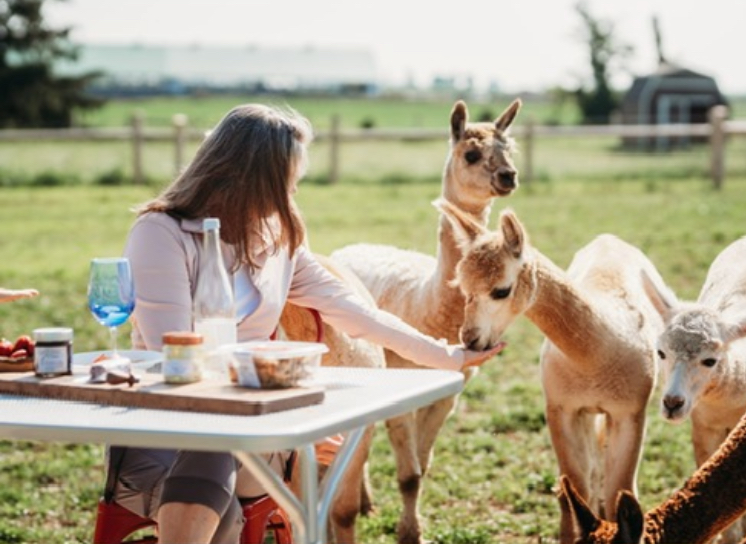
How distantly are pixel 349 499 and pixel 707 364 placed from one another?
1569mm

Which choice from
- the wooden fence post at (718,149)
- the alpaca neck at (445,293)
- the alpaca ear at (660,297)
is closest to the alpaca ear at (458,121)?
the alpaca neck at (445,293)

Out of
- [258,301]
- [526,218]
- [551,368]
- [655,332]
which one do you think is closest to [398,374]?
[258,301]

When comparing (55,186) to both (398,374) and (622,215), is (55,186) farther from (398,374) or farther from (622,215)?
(398,374)

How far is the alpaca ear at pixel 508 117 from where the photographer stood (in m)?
6.12

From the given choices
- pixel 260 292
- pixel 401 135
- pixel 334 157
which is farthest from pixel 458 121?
pixel 401 135

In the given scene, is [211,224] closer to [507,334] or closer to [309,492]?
[309,492]

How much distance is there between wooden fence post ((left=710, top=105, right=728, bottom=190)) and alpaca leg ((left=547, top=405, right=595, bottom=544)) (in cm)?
1716

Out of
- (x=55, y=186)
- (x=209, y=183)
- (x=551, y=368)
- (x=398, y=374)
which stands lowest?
(x=55, y=186)

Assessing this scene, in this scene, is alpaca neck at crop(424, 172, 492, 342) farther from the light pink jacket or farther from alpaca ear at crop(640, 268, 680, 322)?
the light pink jacket

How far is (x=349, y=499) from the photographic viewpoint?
5242 mm

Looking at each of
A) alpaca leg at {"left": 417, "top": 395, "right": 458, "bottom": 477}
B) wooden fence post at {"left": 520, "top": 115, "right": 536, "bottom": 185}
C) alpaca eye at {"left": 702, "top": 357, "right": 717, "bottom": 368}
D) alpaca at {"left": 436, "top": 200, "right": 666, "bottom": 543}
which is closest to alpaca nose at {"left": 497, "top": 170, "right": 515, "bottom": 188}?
alpaca at {"left": 436, "top": 200, "right": 666, "bottom": 543}

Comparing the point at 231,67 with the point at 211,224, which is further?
the point at 231,67

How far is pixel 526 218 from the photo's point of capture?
678 inches

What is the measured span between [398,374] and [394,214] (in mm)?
14721
